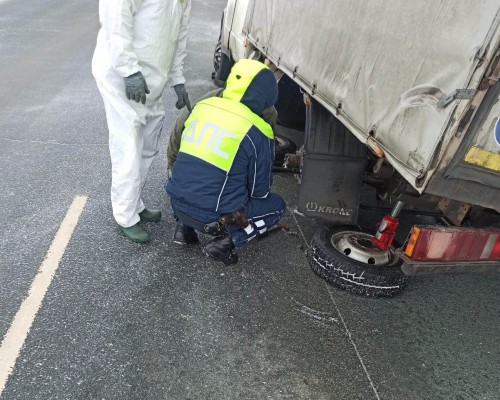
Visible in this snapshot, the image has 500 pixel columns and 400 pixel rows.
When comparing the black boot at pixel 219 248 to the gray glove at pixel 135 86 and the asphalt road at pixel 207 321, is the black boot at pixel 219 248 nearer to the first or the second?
the asphalt road at pixel 207 321

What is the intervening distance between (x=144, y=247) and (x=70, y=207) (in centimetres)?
92

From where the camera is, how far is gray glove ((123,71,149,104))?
3010 mm

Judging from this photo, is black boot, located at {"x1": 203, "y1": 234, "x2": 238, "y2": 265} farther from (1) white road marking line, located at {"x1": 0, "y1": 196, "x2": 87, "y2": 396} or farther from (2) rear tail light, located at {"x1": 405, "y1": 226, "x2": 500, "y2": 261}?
(2) rear tail light, located at {"x1": 405, "y1": 226, "x2": 500, "y2": 261}

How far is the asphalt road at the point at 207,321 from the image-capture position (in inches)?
94.4

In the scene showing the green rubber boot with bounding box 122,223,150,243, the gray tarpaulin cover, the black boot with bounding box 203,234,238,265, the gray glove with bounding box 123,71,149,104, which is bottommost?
the green rubber boot with bounding box 122,223,150,243

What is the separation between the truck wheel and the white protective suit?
4.80 feet

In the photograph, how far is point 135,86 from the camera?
119 inches

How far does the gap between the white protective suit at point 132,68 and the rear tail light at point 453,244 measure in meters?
2.02

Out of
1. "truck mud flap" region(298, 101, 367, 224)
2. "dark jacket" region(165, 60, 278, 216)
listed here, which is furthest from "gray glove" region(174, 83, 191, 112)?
"truck mud flap" region(298, 101, 367, 224)

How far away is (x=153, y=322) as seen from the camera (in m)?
2.74

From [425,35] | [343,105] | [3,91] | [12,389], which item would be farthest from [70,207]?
[3,91]

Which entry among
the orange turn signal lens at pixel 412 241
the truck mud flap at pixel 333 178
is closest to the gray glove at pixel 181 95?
the truck mud flap at pixel 333 178

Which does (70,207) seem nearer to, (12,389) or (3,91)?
(12,389)

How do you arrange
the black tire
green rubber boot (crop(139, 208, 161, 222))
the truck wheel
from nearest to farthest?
1. the truck wheel
2. green rubber boot (crop(139, 208, 161, 222))
3. the black tire
